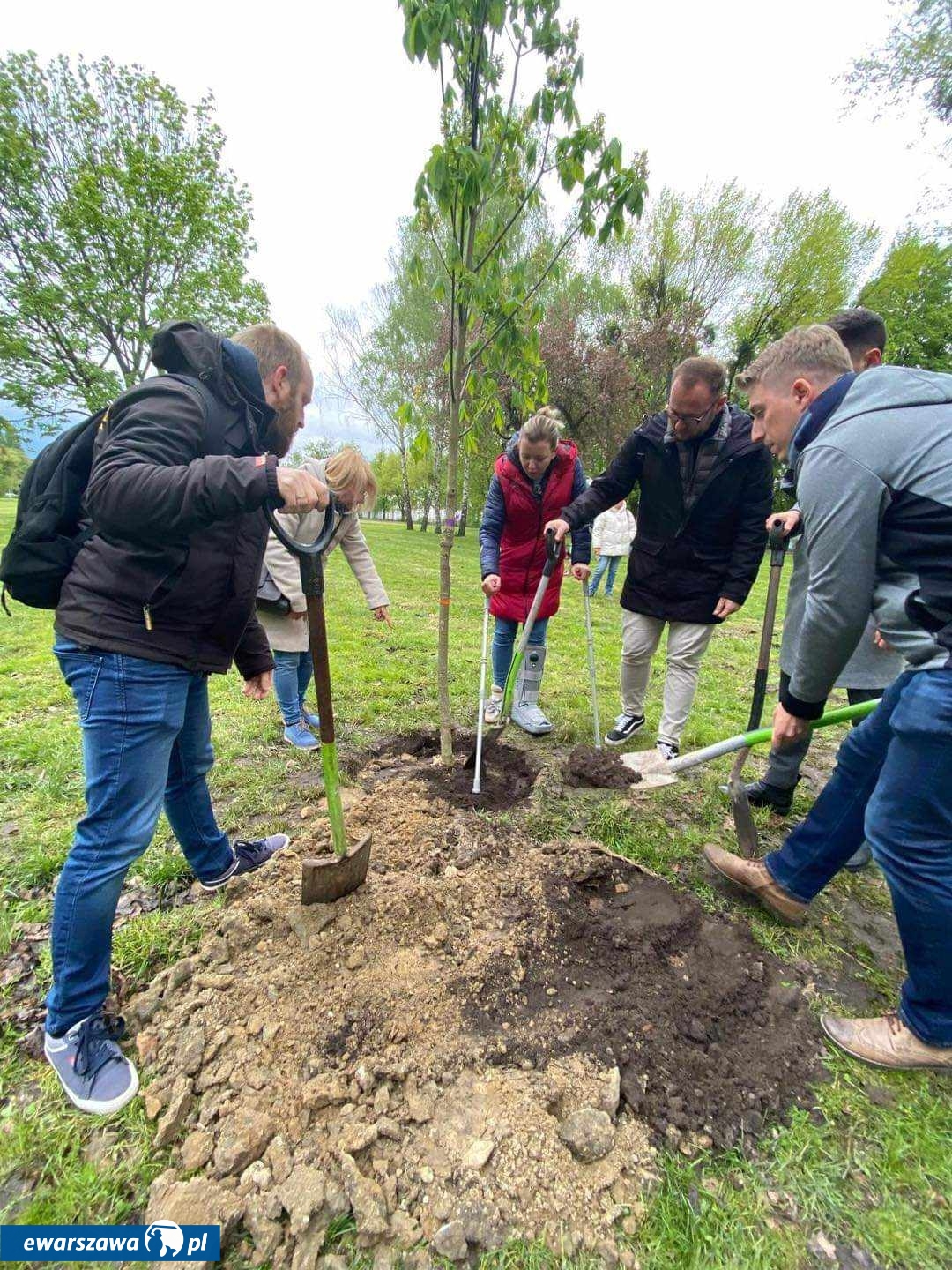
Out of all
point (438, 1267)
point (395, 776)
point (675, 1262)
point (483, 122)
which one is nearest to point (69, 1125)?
point (438, 1267)

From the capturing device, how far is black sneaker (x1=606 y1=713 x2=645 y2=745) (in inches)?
162

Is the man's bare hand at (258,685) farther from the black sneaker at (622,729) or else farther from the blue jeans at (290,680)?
the black sneaker at (622,729)

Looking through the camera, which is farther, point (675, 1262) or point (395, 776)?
point (395, 776)

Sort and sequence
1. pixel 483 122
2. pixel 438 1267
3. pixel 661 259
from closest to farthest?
pixel 438 1267
pixel 483 122
pixel 661 259

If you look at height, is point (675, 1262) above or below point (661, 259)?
below

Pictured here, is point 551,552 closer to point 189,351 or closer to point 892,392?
point 892,392

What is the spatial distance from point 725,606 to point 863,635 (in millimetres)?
964

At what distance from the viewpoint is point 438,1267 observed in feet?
4.33

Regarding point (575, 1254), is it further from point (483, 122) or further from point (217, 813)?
point (483, 122)

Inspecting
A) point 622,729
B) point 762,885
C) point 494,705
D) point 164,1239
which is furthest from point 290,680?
point 762,885

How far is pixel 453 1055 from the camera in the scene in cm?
177

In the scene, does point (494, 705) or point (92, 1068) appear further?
point (494, 705)

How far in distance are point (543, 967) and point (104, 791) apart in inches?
64.9

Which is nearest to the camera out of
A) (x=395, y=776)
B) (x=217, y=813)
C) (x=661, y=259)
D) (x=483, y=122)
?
(x=483, y=122)
